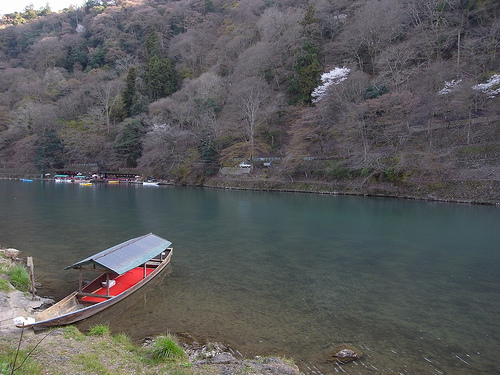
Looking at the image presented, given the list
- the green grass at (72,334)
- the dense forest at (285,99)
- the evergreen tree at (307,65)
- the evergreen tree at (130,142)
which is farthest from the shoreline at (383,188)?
the green grass at (72,334)

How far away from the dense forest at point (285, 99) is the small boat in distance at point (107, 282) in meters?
28.9

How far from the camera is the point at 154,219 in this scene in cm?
2261

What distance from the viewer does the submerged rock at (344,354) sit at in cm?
677

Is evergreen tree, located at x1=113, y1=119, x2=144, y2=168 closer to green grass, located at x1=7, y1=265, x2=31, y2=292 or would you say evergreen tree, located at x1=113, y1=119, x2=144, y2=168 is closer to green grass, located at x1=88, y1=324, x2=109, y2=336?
green grass, located at x1=7, y1=265, x2=31, y2=292

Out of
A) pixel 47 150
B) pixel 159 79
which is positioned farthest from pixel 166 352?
pixel 47 150

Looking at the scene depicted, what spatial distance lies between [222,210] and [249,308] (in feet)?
59.1

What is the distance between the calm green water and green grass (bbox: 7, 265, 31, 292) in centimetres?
69

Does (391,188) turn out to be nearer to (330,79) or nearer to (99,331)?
(330,79)

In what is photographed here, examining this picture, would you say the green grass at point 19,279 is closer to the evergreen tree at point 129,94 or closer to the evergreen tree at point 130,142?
the evergreen tree at point 130,142

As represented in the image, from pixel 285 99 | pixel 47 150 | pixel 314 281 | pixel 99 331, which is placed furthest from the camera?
pixel 47 150

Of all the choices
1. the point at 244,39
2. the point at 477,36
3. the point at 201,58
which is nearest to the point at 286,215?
the point at 477,36

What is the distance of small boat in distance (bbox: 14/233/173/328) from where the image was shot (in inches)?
302

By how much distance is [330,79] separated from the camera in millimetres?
41281

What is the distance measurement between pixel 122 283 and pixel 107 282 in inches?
53.4
